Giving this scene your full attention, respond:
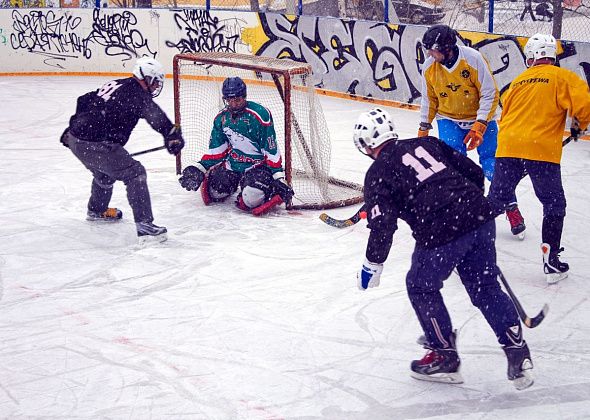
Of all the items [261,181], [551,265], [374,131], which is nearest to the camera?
[374,131]

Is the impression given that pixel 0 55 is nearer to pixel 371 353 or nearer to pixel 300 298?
pixel 300 298

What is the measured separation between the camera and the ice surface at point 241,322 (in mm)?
3691

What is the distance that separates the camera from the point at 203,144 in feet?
27.4

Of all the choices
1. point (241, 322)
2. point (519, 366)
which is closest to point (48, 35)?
point (241, 322)

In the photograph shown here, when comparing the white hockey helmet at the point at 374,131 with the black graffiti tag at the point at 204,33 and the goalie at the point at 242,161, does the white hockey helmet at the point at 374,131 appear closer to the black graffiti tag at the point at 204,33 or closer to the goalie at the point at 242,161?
the goalie at the point at 242,161

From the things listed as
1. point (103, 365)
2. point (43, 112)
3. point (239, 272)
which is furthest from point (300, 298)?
point (43, 112)

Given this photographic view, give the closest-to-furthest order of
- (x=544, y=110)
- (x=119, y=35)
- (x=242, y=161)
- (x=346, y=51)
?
(x=544, y=110), (x=242, y=161), (x=346, y=51), (x=119, y=35)

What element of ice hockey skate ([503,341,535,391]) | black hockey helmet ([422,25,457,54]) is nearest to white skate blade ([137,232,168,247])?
black hockey helmet ([422,25,457,54])

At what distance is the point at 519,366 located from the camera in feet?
11.9

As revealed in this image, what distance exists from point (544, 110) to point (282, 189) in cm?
231

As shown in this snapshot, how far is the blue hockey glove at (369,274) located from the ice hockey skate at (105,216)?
3236 millimetres

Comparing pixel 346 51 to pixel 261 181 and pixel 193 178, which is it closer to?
pixel 193 178

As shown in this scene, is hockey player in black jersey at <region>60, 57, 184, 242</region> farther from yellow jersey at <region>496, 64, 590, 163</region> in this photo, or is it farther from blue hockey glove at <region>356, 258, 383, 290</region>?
blue hockey glove at <region>356, 258, 383, 290</region>

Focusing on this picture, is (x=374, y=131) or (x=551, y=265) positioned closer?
(x=374, y=131)
